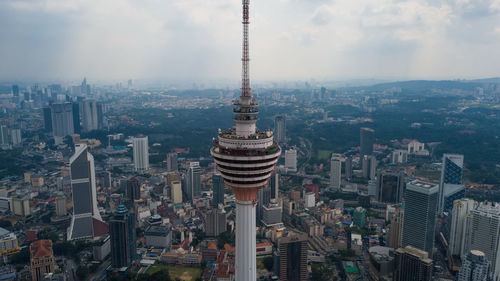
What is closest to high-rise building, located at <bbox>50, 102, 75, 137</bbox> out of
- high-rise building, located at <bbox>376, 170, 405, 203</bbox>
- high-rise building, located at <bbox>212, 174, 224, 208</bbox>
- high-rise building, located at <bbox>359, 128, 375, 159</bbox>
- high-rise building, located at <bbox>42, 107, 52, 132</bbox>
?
high-rise building, located at <bbox>42, 107, 52, 132</bbox>

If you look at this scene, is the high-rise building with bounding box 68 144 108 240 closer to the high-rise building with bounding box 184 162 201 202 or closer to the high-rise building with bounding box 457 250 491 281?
the high-rise building with bounding box 184 162 201 202

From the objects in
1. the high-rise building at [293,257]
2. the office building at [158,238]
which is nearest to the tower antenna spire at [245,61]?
the high-rise building at [293,257]

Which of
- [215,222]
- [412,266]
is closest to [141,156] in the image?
[215,222]

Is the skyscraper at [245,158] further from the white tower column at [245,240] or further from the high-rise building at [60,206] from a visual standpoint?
the high-rise building at [60,206]

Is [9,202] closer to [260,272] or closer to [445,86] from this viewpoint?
[260,272]

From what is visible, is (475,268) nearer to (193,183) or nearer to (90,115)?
(193,183)
